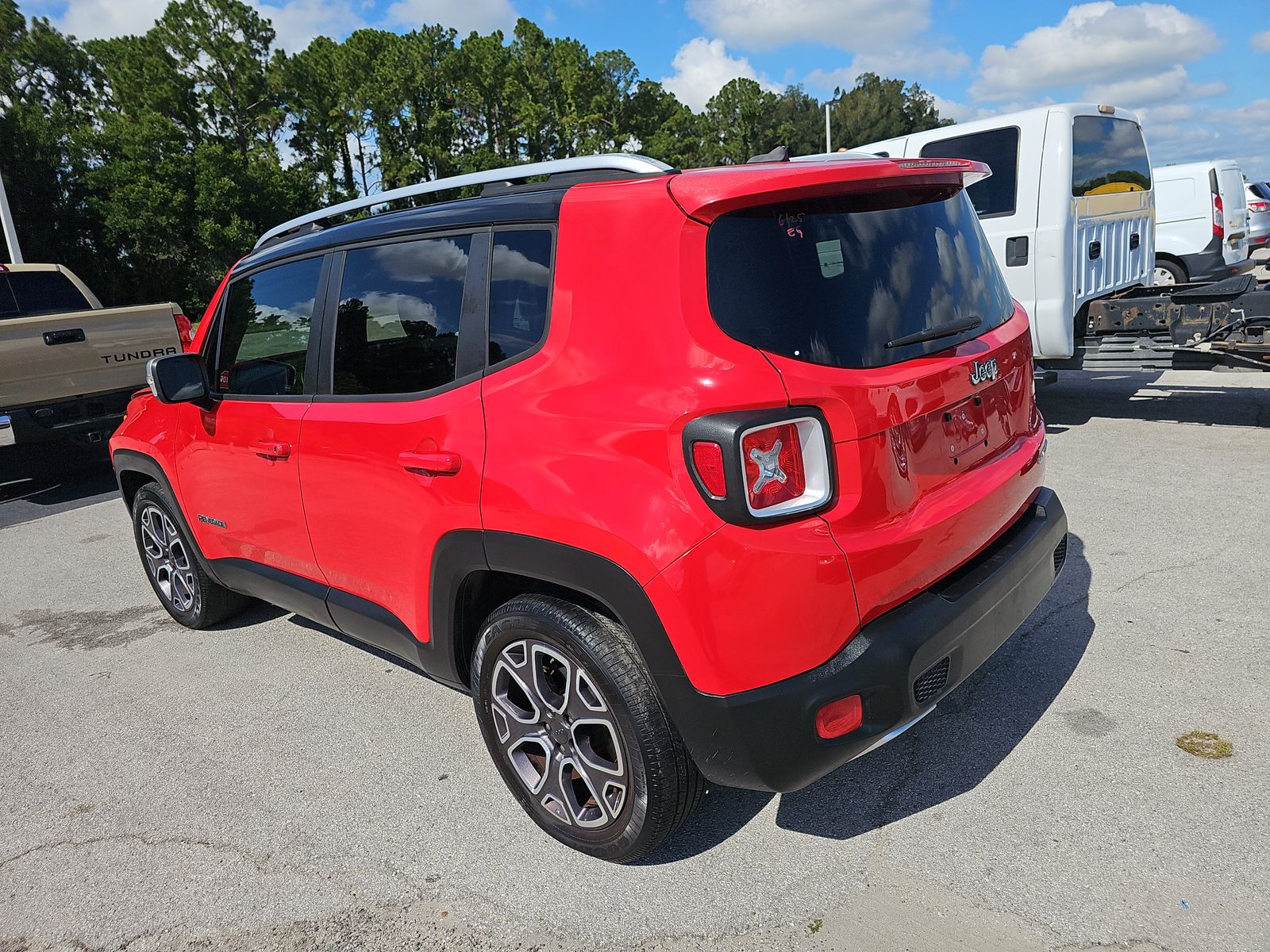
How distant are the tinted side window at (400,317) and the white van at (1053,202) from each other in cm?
498

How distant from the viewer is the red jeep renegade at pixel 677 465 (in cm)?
205

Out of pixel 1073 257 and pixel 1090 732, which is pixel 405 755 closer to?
pixel 1090 732

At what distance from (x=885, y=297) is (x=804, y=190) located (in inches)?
14.3

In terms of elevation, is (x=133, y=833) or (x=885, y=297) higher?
(x=885, y=297)

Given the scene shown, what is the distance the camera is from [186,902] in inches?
98.5

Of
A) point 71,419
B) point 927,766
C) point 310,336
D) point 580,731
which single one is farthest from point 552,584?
point 71,419

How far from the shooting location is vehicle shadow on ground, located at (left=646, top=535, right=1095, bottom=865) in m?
2.60

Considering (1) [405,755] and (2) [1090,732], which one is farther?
(1) [405,755]

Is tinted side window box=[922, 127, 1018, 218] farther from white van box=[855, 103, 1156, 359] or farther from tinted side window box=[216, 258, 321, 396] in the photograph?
tinted side window box=[216, 258, 321, 396]

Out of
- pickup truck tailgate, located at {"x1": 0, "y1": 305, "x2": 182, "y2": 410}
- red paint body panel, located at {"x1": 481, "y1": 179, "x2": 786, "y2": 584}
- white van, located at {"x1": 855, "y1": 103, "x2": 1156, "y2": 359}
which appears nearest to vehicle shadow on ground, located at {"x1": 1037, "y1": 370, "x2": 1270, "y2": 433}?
white van, located at {"x1": 855, "y1": 103, "x2": 1156, "y2": 359}

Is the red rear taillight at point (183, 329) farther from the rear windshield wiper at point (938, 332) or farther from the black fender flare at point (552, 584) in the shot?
the rear windshield wiper at point (938, 332)

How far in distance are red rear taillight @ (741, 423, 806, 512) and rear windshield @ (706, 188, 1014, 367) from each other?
21cm

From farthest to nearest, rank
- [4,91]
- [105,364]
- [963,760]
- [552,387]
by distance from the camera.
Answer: [4,91]
[105,364]
[963,760]
[552,387]

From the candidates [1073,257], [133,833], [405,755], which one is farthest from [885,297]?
[1073,257]
